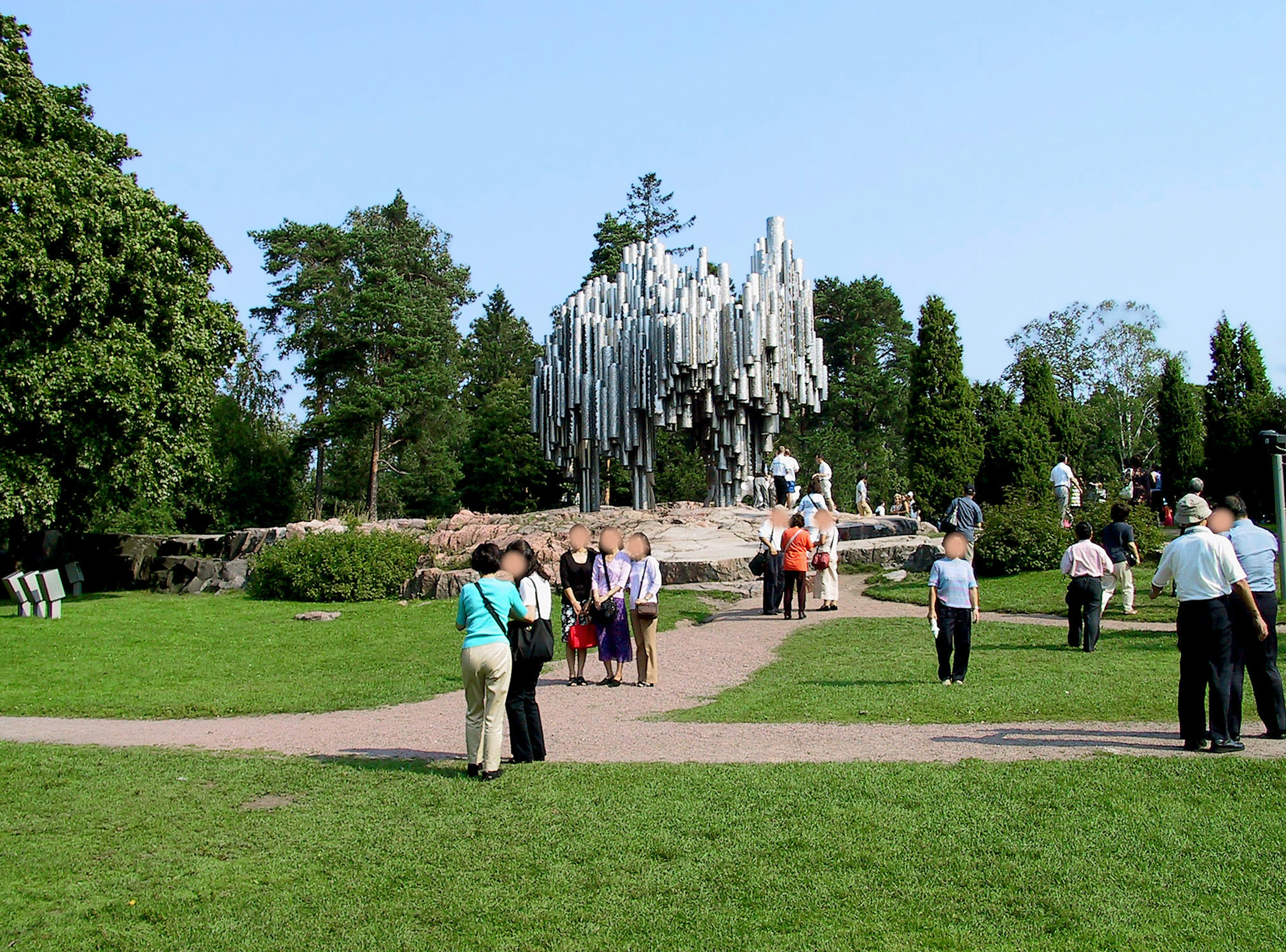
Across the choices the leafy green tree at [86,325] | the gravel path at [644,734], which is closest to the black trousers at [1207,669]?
the gravel path at [644,734]

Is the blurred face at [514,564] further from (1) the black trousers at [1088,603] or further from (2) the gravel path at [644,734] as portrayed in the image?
(1) the black trousers at [1088,603]

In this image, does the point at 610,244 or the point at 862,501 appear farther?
the point at 610,244

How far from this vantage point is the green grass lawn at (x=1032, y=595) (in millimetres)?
17672


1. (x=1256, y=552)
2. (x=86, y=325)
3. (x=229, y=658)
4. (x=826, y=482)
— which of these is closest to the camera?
(x=1256, y=552)

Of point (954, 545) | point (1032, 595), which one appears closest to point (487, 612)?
point (954, 545)

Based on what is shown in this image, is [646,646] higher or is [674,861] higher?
[646,646]

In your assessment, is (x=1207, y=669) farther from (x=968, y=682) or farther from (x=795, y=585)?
(x=795, y=585)

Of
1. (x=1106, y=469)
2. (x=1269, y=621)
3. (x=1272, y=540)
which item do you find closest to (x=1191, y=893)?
(x=1269, y=621)

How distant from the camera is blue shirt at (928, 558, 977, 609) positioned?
11.6 meters

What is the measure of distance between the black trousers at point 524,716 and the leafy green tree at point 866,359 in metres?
49.6

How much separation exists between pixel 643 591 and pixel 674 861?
6.78 metres

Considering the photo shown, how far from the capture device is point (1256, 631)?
8289 mm

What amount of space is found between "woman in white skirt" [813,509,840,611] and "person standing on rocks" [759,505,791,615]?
55 cm

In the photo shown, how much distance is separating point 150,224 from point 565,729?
70.1 feet
